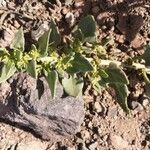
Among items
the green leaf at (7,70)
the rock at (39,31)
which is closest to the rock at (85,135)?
the rock at (39,31)

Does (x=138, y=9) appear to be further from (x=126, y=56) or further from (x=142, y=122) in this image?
(x=142, y=122)

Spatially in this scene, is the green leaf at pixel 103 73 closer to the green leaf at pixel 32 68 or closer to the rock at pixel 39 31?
the green leaf at pixel 32 68

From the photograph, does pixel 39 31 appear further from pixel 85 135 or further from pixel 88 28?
pixel 85 135

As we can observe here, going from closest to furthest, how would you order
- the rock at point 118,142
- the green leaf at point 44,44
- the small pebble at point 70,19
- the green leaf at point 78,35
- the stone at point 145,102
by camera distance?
the green leaf at point 44,44 → the green leaf at point 78,35 → the rock at point 118,142 → the stone at point 145,102 → the small pebble at point 70,19

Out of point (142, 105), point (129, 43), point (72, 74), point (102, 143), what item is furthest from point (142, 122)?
point (72, 74)

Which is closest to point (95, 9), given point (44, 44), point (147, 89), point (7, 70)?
point (147, 89)

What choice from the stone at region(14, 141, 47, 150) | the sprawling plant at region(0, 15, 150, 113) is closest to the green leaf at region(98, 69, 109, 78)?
the sprawling plant at region(0, 15, 150, 113)
